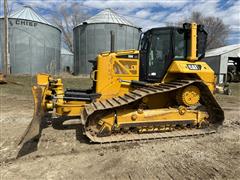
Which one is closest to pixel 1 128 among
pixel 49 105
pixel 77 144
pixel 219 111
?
pixel 49 105

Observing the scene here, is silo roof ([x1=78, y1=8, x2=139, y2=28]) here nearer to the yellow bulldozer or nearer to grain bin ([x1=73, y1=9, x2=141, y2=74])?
grain bin ([x1=73, y1=9, x2=141, y2=74])

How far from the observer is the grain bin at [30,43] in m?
21.2

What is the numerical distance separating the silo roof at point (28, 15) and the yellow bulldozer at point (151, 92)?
18.4 m

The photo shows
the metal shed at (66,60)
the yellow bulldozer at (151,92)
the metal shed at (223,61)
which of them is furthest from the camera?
the metal shed at (66,60)

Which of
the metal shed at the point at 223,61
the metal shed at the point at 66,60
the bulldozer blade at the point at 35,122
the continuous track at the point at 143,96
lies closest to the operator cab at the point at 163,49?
the continuous track at the point at 143,96

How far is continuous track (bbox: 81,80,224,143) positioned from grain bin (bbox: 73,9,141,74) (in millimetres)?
17587

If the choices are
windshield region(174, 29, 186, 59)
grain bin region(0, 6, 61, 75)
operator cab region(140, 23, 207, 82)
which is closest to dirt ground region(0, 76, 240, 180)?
operator cab region(140, 23, 207, 82)

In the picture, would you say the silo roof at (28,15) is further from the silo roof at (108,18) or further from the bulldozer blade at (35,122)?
the bulldozer blade at (35,122)

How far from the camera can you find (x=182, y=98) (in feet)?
19.5

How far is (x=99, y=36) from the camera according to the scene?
2338 cm

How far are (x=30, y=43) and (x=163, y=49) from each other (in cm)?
1818

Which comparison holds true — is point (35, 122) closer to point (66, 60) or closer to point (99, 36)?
point (99, 36)

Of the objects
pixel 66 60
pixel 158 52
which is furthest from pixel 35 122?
pixel 66 60

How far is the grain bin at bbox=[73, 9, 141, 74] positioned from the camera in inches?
918
